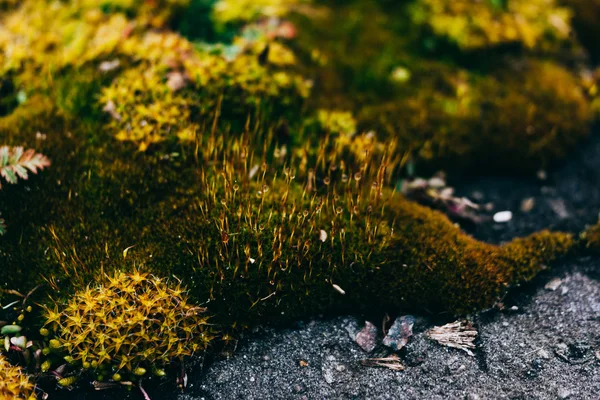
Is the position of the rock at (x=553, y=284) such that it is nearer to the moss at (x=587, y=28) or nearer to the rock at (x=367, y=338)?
the rock at (x=367, y=338)

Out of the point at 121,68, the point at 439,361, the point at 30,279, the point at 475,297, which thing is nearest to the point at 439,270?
the point at 475,297

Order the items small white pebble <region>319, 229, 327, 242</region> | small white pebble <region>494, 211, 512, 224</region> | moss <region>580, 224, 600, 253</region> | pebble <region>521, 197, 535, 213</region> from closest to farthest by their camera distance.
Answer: small white pebble <region>319, 229, 327, 242</region>, moss <region>580, 224, 600, 253</region>, small white pebble <region>494, 211, 512, 224</region>, pebble <region>521, 197, 535, 213</region>

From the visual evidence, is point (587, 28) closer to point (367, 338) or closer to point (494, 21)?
point (494, 21)

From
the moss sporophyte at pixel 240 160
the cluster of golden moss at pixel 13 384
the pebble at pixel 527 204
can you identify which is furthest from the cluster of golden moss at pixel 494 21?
the cluster of golden moss at pixel 13 384

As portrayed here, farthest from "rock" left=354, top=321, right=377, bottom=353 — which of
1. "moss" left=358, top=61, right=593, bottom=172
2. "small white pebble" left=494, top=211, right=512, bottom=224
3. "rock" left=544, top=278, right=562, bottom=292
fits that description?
"moss" left=358, top=61, right=593, bottom=172

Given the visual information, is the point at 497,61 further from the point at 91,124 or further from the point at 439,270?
the point at 91,124

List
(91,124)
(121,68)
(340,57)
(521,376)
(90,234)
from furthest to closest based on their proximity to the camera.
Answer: (340,57) < (121,68) < (91,124) < (90,234) < (521,376)

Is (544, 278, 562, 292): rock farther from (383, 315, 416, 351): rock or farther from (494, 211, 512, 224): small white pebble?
(383, 315, 416, 351): rock
